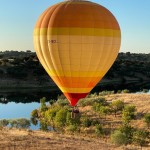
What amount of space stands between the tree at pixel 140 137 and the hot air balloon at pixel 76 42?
23.8ft

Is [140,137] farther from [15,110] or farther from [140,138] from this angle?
[15,110]

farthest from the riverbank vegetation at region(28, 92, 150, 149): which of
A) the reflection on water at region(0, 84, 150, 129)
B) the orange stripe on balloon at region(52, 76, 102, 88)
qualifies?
the reflection on water at region(0, 84, 150, 129)

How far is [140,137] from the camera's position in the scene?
28.0 m

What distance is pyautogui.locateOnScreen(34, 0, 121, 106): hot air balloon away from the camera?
20859 millimetres

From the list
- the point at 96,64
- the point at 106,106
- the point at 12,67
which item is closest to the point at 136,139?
the point at 96,64

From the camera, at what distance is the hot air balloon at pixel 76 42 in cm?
2086

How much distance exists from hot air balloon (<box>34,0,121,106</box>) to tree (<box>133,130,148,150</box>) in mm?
7257

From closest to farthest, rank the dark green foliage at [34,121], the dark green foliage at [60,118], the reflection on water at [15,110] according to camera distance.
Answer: the dark green foliage at [60,118] < the dark green foliage at [34,121] < the reflection on water at [15,110]

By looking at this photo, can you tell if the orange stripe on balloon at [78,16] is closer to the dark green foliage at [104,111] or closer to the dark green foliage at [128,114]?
the dark green foliage at [128,114]

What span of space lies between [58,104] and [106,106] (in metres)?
8.04

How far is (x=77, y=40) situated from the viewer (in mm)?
20891

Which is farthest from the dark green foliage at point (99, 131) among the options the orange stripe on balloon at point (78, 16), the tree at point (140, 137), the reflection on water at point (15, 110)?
the reflection on water at point (15, 110)

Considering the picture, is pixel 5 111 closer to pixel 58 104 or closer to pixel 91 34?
pixel 58 104

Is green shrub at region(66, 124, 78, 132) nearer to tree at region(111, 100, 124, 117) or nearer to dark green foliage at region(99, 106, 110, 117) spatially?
dark green foliage at region(99, 106, 110, 117)
